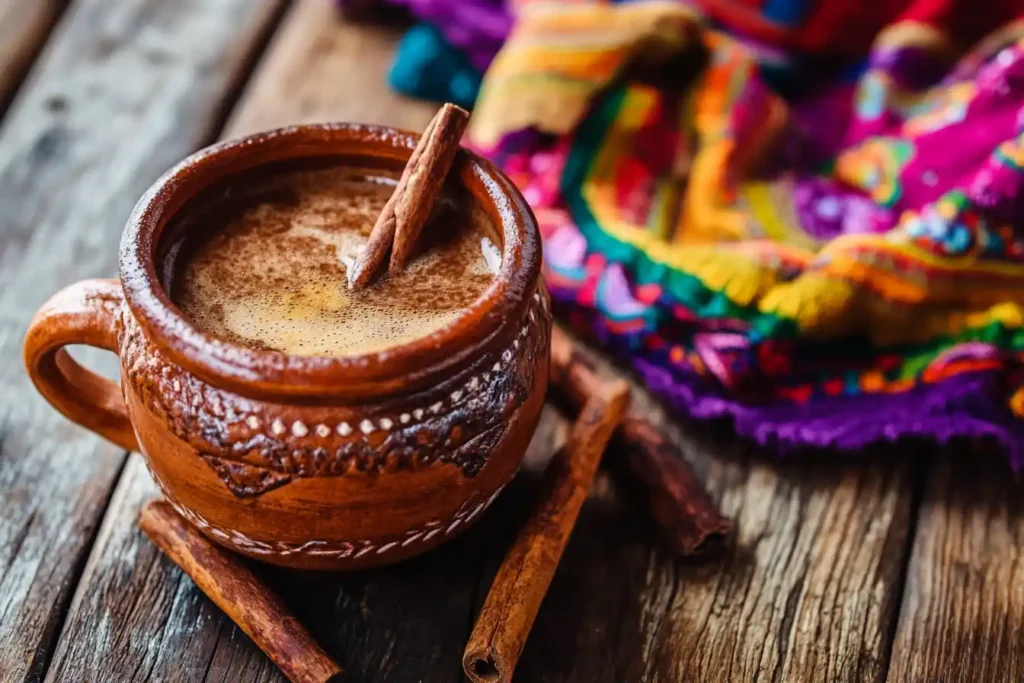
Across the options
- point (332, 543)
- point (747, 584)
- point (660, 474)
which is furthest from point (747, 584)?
point (332, 543)

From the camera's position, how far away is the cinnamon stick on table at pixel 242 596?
67 cm

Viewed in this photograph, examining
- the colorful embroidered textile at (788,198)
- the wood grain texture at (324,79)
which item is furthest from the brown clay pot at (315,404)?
the wood grain texture at (324,79)

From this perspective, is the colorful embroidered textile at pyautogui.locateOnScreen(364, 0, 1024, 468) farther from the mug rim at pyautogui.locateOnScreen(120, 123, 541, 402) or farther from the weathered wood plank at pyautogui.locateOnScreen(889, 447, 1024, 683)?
the mug rim at pyautogui.locateOnScreen(120, 123, 541, 402)

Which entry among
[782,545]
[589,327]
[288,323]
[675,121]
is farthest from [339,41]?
[782,545]

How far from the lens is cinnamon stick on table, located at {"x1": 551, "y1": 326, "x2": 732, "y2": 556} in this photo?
0.78 metres

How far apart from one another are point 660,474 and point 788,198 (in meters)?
0.36

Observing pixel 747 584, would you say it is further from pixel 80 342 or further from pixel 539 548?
pixel 80 342

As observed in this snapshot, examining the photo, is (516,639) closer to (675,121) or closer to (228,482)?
(228,482)

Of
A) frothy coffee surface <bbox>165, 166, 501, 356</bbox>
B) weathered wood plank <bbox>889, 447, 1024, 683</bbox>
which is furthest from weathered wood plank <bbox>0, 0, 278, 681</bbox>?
weathered wood plank <bbox>889, 447, 1024, 683</bbox>

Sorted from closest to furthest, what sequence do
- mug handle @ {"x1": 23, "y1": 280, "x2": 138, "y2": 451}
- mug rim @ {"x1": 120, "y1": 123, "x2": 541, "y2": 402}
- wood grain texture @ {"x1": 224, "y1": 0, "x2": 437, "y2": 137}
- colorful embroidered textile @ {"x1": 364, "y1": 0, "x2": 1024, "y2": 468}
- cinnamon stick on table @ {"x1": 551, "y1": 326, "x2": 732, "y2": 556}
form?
mug rim @ {"x1": 120, "y1": 123, "x2": 541, "y2": 402}
mug handle @ {"x1": 23, "y1": 280, "x2": 138, "y2": 451}
cinnamon stick on table @ {"x1": 551, "y1": 326, "x2": 732, "y2": 556}
colorful embroidered textile @ {"x1": 364, "y1": 0, "x2": 1024, "y2": 468}
wood grain texture @ {"x1": 224, "y1": 0, "x2": 437, "y2": 137}

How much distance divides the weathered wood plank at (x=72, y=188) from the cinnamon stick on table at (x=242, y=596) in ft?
0.26

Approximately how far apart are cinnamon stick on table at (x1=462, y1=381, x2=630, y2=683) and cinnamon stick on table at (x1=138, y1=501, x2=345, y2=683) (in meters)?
0.10

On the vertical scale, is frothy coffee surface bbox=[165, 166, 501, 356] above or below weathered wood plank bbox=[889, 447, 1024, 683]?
above

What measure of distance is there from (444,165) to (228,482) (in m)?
0.24
